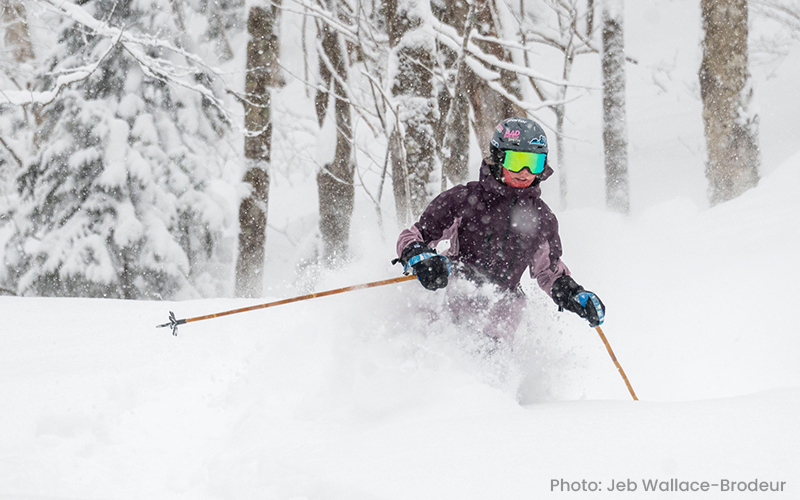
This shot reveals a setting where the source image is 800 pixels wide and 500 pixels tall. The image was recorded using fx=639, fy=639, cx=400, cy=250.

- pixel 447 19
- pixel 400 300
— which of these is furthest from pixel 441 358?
pixel 447 19

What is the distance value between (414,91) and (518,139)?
3.04m

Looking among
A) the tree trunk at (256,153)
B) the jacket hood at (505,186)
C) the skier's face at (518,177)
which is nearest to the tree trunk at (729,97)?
the jacket hood at (505,186)

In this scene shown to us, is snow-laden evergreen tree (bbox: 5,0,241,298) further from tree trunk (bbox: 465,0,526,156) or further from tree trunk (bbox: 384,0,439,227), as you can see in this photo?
tree trunk (bbox: 384,0,439,227)

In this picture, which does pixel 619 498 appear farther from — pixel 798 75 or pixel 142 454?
pixel 798 75

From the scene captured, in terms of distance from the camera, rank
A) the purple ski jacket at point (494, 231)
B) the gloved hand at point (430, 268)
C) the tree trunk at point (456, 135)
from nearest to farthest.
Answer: the gloved hand at point (430, 268)
the purple ski jacket at point (494, 231)
the tree trunk at point (456, 135)

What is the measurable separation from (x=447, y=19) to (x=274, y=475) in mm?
7292

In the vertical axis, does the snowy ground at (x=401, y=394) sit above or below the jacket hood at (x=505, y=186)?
below

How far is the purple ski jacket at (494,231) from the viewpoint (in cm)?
376

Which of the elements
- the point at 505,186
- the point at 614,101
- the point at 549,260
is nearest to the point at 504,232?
the point at 505,186

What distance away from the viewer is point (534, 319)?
4.05 meters

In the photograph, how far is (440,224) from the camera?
388cm

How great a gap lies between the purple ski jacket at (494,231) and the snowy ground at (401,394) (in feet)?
1.11

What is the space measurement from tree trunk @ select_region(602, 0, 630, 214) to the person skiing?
23.2 ft

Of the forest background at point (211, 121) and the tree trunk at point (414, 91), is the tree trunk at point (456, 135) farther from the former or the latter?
the tree trunk at point (414, 91)
